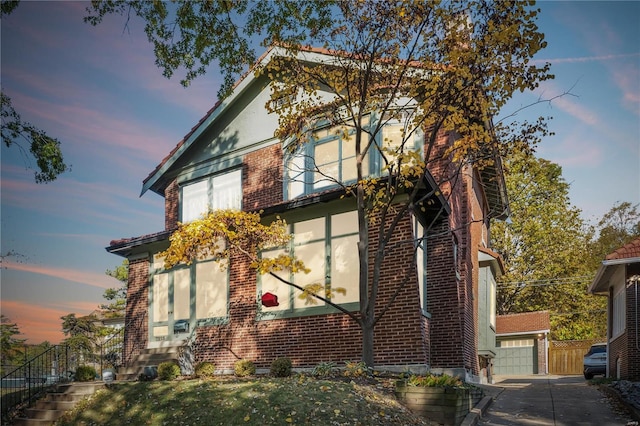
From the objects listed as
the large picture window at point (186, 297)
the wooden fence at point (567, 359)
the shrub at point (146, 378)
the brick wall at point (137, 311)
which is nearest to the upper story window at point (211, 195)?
the large picture window at point (186, 297)

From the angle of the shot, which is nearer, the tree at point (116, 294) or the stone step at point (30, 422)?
the stone step at point (30, 422)

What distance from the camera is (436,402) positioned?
30.5 feet

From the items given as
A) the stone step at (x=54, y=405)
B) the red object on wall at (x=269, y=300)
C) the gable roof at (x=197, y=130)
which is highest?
the gable roof at (x=197, y=130)

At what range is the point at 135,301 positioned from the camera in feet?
61.3

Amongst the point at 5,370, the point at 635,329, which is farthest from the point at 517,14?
the point at 5,370

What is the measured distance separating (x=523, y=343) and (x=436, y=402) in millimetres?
25540

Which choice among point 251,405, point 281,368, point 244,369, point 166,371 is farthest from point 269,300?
point 251,405

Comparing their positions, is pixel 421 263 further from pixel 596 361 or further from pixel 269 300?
pixel 596 361

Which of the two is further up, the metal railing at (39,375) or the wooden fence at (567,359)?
the metal railing at (39,375)

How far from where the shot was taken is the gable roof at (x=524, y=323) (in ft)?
100

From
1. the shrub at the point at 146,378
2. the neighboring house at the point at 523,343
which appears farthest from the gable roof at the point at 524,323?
the shrub at the point at 146,378

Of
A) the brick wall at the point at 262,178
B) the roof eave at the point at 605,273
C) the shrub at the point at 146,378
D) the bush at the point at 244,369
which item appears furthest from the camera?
the brick wall at the point at 262,178

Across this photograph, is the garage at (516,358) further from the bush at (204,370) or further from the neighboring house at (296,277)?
the bush at (204,370)

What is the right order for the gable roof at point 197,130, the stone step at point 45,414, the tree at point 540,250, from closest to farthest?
the stone step at point 45,414 < the gable roof at point 197,130 < the tree at point 540,250
